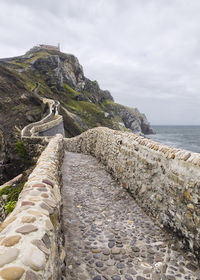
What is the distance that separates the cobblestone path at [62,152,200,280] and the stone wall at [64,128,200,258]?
348 millimetres

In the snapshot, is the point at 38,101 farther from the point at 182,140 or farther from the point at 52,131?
the point at 182,140

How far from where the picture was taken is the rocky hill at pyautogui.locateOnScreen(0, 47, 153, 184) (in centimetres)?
2954

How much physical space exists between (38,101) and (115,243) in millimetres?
45032

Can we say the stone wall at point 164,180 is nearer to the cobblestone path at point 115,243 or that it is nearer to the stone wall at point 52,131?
the cobblestone path at point 115,243

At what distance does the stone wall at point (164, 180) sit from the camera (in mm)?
3562

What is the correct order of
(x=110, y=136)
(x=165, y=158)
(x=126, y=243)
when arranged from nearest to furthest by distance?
(x=126, y=243) < (x=165, y=158) < (x=110, y=136)

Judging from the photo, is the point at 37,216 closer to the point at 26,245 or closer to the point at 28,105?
the point at 26,245

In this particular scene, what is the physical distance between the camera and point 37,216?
2.32m

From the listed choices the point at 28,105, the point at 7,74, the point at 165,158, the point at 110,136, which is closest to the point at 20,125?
the point at 28,105

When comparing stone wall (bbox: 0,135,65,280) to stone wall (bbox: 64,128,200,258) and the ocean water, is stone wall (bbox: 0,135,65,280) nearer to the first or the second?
stone wall (bbox: 64,128,200,258)

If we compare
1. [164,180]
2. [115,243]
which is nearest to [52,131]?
[164,180]

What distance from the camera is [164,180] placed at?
4559 mm

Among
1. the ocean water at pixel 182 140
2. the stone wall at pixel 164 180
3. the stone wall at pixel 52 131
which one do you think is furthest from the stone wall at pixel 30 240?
the ocean water at pixel 182 140

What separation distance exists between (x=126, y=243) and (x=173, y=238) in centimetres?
99
